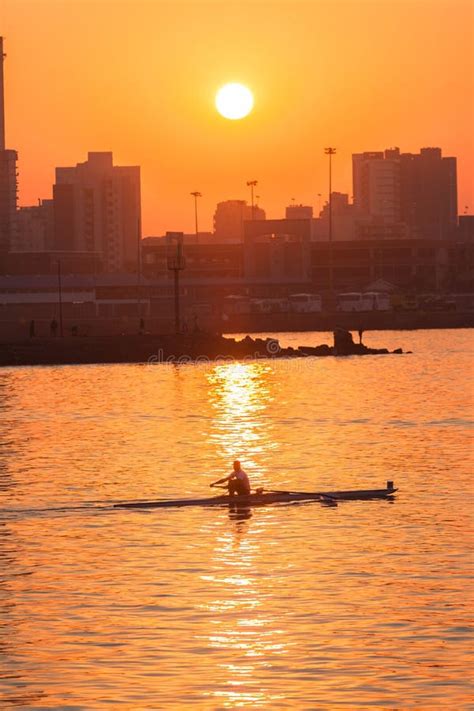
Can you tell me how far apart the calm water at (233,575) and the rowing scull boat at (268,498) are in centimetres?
35

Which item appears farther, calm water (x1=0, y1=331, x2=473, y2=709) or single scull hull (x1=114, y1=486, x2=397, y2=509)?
single scull hull (x1=114, y1=486, x2=397, y2=509)

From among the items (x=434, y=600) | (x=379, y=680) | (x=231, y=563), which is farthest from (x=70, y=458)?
(x=379, y=680)

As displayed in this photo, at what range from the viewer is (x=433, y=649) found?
3391 cm

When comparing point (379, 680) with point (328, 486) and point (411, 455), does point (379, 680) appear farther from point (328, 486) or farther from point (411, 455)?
point (411, 455)

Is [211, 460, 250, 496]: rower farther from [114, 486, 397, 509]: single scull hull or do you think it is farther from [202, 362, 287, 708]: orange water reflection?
[202, 362, 287, 708]: orange water reflection

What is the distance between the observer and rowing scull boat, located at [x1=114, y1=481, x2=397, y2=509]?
53.6 meters

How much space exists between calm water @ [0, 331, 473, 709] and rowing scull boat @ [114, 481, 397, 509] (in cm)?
35

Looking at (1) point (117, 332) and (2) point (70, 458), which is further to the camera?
(1) point (117, 332)

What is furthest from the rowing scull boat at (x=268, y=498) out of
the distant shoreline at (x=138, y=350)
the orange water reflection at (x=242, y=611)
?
the distant shoreline at (x=138, y=350)

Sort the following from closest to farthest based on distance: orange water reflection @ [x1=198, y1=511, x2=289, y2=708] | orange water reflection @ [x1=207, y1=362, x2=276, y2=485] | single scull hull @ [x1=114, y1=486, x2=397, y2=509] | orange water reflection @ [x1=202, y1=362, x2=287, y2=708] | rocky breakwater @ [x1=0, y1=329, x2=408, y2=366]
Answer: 1. orange water reflection @ [x1=198, y1=511, x2=289, y2=708]
2. orange water reflection @ [x1=202, y1=362, x2=287, y2=708]
3. single scull hull @ [x1=114, y1=486, x2=397, y2=509]
4. orange water reflection @ [x1=207, y1=362, x2=276, y2=485]
5. rocky breakwater @ [x1=0, y1=329, x2=408, y2=366]

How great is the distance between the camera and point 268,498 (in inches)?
2125

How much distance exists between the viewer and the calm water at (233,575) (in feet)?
104

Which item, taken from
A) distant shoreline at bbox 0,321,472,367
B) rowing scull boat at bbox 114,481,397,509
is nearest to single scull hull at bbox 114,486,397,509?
rowing scull boat at bbox 114,481,397,509

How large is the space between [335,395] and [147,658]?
3412 inches
